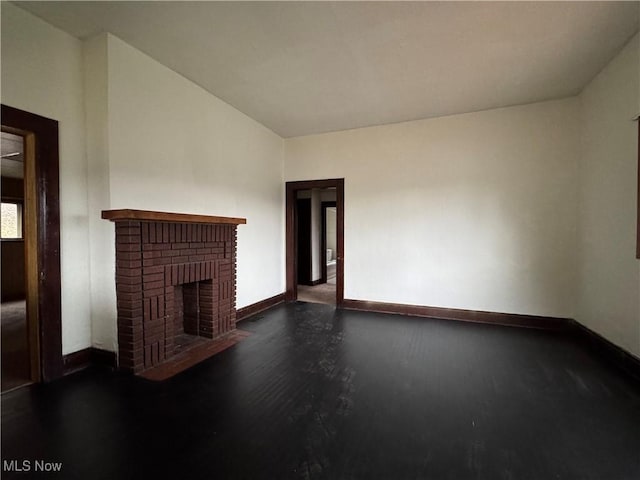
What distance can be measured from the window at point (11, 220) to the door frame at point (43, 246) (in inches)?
200

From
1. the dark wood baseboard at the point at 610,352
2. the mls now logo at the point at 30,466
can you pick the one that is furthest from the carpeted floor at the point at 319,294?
the mls now logo at the point at 30,466

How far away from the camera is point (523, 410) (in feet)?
6.43

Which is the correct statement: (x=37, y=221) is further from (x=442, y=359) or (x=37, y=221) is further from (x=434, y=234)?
(x=434, y=234)

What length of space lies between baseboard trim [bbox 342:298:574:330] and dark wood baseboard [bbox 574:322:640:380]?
0.27 metres

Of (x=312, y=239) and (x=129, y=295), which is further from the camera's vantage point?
(x=312, y=239)

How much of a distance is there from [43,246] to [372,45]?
3168 millimetres

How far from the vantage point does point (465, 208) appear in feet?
13.1

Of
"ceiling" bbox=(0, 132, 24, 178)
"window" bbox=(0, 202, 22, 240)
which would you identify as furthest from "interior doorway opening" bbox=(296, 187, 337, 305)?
"window" bbox=(0, 202, 22, 240)

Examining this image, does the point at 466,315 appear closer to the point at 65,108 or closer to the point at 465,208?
the point at 465,208

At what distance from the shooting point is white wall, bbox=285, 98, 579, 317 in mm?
3598

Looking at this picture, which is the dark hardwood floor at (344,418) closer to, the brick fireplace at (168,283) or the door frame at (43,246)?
the door frame at (43,246)

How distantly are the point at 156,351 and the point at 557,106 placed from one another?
5.23m

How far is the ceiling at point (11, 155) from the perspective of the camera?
3629 mm

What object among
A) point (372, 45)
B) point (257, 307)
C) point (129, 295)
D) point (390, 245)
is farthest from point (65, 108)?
point (390, 245)
